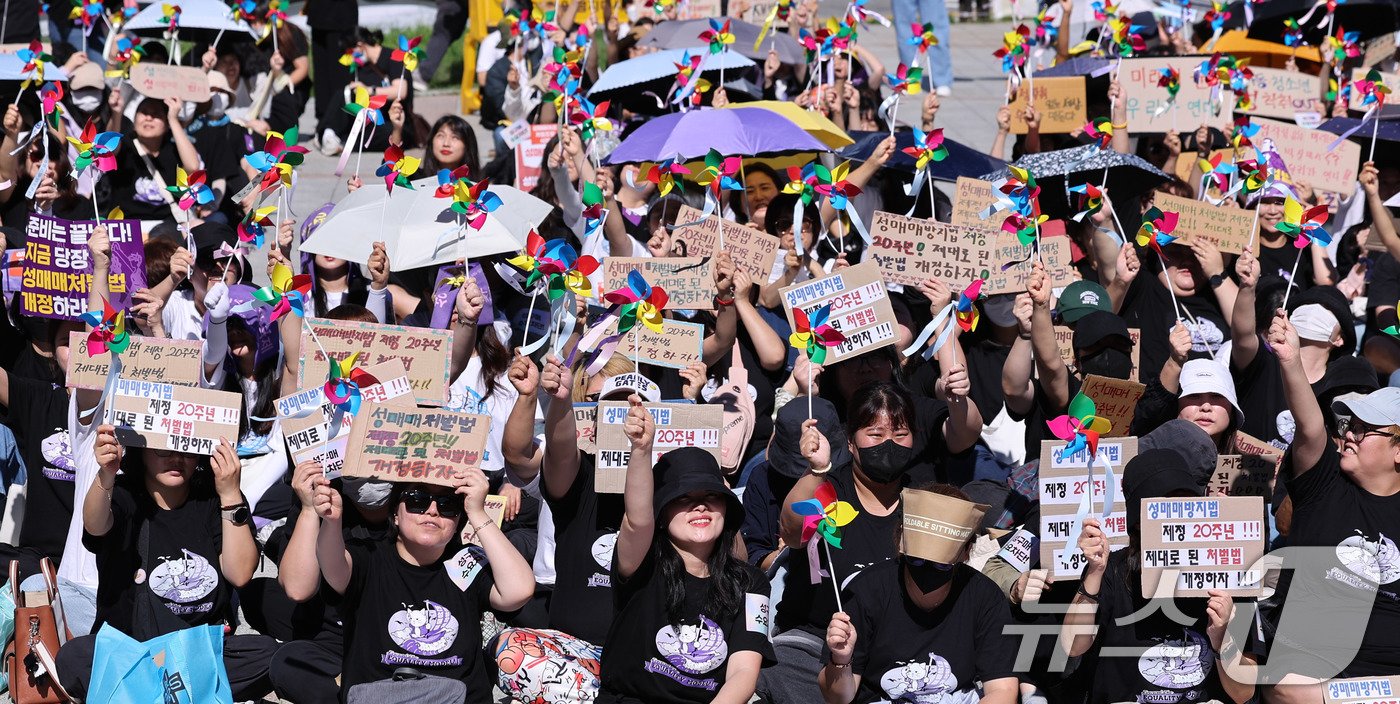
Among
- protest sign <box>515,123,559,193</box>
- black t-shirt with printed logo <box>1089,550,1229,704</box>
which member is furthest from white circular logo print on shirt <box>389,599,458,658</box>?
protest sign <box>515,123,559,193</box>

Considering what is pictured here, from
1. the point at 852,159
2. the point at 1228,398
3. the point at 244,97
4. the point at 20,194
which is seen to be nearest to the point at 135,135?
the point at 20,194

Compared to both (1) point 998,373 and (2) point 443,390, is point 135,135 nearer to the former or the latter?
(2) point 443,390

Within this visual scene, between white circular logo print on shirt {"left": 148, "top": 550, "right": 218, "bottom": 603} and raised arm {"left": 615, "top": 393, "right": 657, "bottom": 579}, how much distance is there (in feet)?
4.87

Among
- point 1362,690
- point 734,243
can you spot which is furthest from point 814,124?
point 1362,690

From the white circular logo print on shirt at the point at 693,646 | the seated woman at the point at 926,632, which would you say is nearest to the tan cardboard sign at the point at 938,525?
the seated woman at the point at 926,632

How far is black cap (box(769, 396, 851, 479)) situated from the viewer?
19.2 feet

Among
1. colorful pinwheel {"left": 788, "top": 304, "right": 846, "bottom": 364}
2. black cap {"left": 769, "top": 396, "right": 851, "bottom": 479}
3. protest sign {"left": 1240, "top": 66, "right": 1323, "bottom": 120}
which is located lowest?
black cap {"left": 769, "top": 396, "right": 851, "bottom": 479}

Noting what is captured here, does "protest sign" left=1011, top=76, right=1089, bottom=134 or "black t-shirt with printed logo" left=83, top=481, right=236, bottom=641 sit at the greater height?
"protest sign" left=1011, top=76, right=1089, bottom=134

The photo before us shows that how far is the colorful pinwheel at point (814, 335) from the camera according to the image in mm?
5770

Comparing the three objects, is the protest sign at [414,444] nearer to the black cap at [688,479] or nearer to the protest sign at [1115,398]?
the black cap at [688,479]

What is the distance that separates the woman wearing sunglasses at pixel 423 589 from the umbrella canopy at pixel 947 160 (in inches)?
164

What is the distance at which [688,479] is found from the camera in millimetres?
4926

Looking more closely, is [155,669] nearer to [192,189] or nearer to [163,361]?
[163,361]

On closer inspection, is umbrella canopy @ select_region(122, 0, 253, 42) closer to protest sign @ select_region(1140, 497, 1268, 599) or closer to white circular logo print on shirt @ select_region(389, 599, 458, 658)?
white circular logo print on shirt @ select_region(389, 599, 458, 658)
